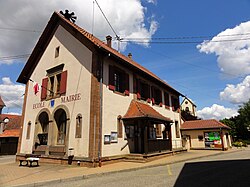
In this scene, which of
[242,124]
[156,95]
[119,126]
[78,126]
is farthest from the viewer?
[242,124]

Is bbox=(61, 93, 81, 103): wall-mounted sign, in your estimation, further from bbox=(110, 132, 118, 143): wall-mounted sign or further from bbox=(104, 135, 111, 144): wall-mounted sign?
bbox=(110, 132, 118, 143): wall-mounted sign

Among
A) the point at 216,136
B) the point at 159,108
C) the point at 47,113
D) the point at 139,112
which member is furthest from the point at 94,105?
the point at 216,136

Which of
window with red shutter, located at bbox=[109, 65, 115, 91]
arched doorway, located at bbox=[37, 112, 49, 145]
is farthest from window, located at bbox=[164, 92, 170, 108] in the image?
arched doorway, located at bbox=[37, 112, 49, 145]

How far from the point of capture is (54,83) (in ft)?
50.2

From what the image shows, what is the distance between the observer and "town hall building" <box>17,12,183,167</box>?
12.3 metres

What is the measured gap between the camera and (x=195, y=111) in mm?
53594

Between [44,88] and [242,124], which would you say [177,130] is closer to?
[44,88]

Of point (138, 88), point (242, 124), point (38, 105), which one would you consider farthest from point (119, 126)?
point (242, 124)

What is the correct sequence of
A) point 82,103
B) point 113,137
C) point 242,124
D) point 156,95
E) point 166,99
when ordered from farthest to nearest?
point 242,124 → point 166,99 → point 156,95 → point 113,137 → point 82,103

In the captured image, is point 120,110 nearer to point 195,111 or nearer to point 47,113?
point 47,113

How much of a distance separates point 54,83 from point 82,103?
12.9 feet

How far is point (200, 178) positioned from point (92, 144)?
6034 millimetres

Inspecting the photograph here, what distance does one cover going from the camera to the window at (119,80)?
13.9 meters

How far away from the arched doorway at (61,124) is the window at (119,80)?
410cm
